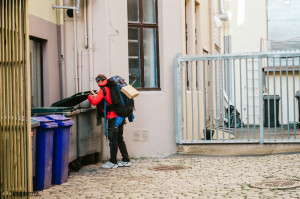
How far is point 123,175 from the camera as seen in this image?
898cm

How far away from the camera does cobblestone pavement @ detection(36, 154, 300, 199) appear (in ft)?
23.5

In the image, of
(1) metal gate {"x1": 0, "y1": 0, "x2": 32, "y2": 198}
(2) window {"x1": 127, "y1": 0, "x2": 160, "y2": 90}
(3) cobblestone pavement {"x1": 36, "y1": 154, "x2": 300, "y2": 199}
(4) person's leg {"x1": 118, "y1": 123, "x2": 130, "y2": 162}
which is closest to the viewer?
(1) metal gate {"x1": 0, "y1": 0, "x2": 32, "y2": 198}

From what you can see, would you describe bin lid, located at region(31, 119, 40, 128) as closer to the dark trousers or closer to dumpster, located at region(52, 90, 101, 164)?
dumpster, located at region(52, 90, 101, 164)

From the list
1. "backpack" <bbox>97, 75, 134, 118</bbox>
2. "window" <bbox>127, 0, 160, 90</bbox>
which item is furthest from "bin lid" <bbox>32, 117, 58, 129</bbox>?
"window" <bbox>127, 0, 160, 90</bbox>

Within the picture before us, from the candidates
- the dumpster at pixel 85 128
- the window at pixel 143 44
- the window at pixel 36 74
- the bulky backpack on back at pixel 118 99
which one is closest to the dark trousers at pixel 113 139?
the bulky backpack on back at pixel 118 99

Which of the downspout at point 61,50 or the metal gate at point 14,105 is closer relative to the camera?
the metal gate at point 14,105

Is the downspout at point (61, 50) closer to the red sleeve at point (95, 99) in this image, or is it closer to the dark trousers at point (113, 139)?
the red sleeve at point (95, 99)

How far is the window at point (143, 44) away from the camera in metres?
11.6

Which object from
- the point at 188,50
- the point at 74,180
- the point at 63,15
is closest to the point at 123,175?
the point at 74,180

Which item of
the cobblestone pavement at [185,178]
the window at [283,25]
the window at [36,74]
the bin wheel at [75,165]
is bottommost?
the cobblestone pavement at [185,178]

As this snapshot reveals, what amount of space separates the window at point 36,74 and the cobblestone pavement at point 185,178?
1582 millimetres

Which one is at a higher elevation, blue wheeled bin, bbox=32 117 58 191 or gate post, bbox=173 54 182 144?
gate post, bbox=173 54 182 144

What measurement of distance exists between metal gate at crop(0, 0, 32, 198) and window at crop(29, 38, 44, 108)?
4.23 meters

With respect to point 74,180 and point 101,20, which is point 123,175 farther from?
point 101,20
